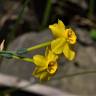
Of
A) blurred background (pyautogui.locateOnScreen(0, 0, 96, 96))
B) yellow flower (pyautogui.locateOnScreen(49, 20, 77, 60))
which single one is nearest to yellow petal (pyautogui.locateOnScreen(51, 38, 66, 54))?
yellow flower (pyautogui.locateOnScreen(49, 20, 77, 60))

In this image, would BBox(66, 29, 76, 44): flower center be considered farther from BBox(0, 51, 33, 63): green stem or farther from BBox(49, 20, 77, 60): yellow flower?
BBox(0, 51, 33, 63): green stem

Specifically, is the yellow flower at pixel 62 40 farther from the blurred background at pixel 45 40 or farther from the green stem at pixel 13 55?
the blurred background at pixel 45 40

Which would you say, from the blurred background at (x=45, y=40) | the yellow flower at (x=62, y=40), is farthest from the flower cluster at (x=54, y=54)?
the blurred background at (x=45, y=40)

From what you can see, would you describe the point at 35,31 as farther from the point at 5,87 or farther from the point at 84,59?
the point at 5,87

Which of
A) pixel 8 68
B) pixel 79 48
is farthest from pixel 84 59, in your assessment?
pixel 8 68

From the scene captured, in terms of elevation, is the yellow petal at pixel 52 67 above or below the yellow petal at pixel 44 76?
above

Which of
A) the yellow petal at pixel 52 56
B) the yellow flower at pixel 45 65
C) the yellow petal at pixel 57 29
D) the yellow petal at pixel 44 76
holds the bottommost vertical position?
the yellow petal at pixel 44 76

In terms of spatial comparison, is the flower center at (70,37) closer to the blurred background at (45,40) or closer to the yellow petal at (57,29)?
the yellow petal at (57,29)

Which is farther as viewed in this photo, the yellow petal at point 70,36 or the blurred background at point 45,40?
the blurred background at point 45,40
